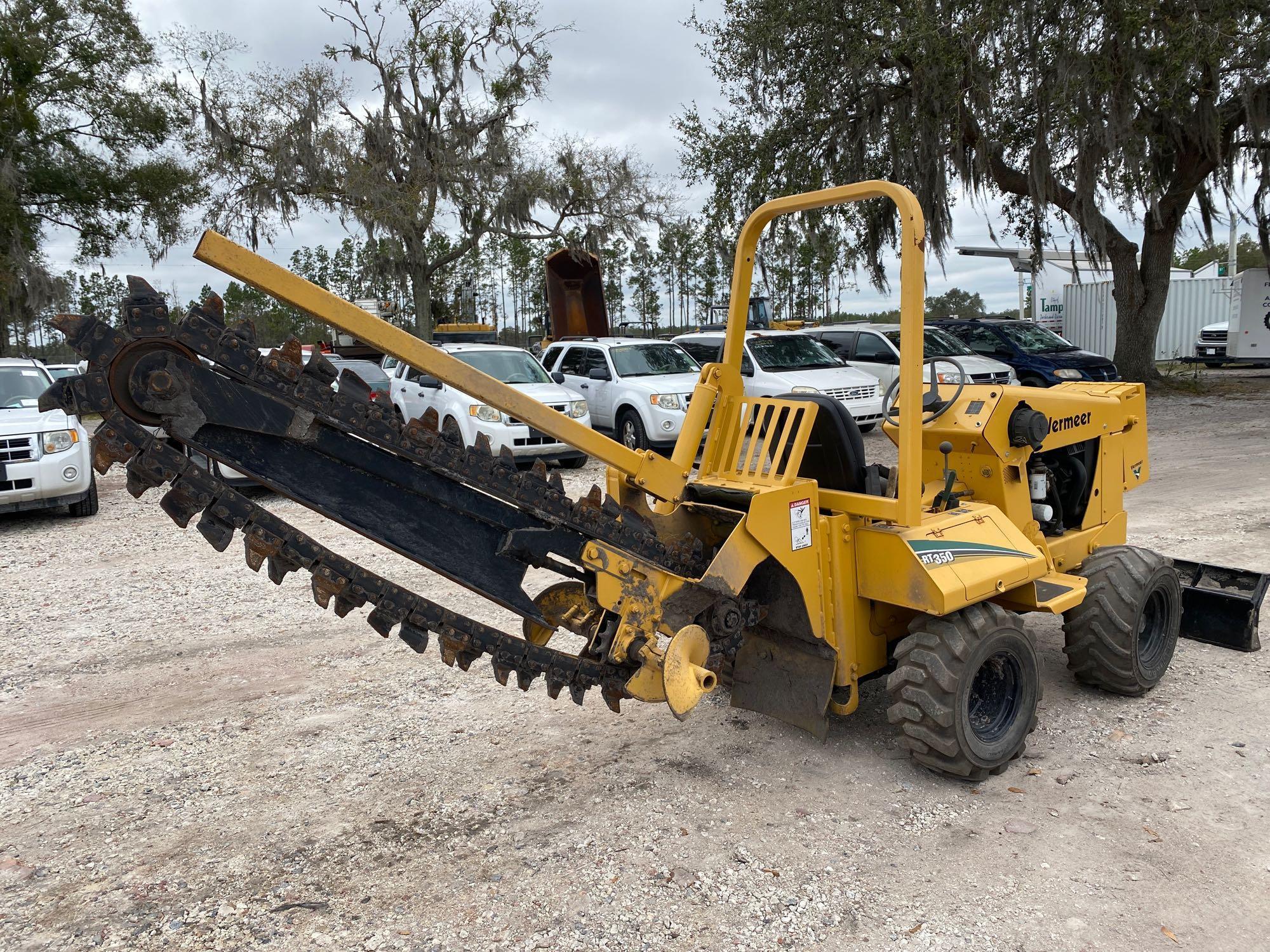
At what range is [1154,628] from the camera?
491 centimetres

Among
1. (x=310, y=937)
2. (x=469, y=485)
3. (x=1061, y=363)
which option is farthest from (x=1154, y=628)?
(x=1061, y=363)

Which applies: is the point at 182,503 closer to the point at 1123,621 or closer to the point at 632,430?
the point at 1123,621

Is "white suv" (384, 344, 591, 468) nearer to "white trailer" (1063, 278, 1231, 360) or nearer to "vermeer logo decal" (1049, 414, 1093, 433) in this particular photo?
"vermeer logo decal" (1049, 414, 1093, 433)

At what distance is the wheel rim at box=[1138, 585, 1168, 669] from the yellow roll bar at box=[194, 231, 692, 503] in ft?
9.77

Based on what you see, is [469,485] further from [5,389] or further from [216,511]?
[5,389]

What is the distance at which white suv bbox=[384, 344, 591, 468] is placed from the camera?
38.7 feet

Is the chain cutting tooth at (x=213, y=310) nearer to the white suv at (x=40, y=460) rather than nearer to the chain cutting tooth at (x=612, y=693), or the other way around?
the chain cutting tooth at (x=612, y=693)

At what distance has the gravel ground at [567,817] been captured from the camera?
3.03 metres

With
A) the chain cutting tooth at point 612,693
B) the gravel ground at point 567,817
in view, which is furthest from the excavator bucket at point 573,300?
the chain cutting tooth at point 612,693

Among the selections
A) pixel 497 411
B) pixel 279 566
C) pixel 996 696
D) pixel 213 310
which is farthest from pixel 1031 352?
pixel 213 310

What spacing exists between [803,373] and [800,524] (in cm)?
1089

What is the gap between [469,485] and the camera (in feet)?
10.3

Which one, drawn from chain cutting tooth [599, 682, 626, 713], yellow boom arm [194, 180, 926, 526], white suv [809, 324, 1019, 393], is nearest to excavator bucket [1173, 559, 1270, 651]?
yellow boom arm [194, 180, 926, 526]

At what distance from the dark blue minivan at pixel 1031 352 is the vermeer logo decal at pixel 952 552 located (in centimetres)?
1421
